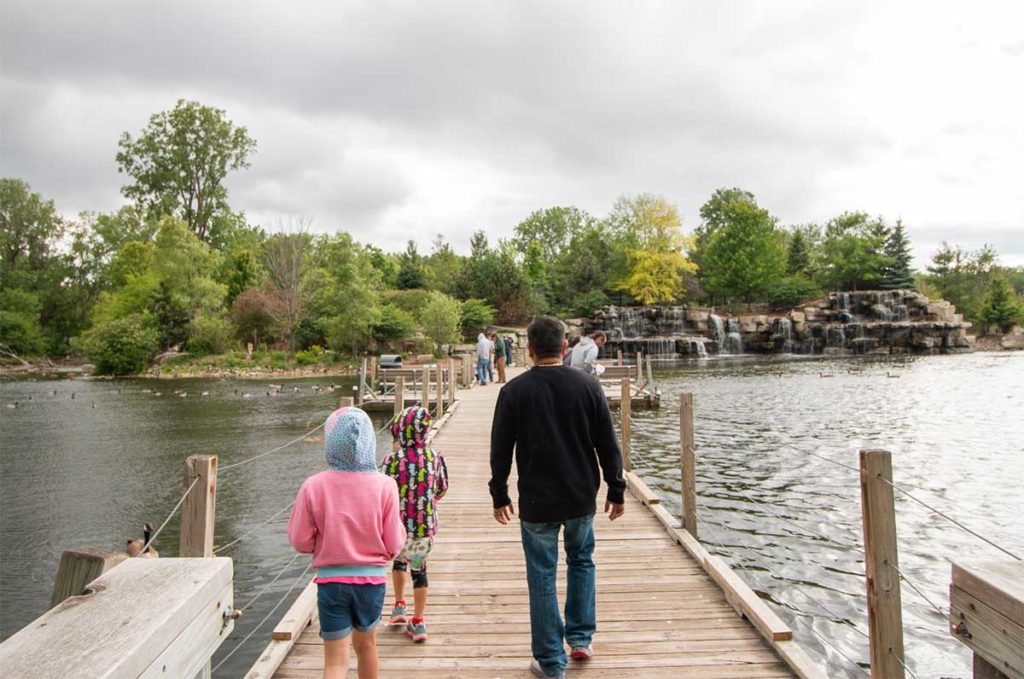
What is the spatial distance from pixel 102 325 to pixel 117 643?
47.6 m

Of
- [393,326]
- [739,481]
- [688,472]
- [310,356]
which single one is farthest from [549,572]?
[310,356]

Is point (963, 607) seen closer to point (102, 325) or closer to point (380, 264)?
point (102, 325)

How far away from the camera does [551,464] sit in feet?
12.0

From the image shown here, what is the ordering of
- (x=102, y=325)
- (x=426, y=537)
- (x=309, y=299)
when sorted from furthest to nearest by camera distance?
(x=309, y=299)
(x=102, y=325)
(x=426, y=537)

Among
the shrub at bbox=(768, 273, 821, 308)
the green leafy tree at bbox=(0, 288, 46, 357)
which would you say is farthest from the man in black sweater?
the green leafy tree at bbox=(0, 288, 46, 357)

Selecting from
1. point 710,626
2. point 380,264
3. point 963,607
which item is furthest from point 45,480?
point 380,264

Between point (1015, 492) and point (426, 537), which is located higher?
point (426, 537)

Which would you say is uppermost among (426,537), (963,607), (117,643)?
(117,643)

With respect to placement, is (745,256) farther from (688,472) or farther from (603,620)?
(603,620)

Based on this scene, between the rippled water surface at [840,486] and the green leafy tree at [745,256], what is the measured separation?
111ft

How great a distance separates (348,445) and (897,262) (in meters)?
64.1

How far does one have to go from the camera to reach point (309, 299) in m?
45.9

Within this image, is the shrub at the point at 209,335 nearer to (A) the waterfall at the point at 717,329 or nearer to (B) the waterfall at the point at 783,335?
(A) the waterfall at the point at 717,329

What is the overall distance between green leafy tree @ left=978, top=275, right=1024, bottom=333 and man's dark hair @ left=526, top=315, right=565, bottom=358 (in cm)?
6666
